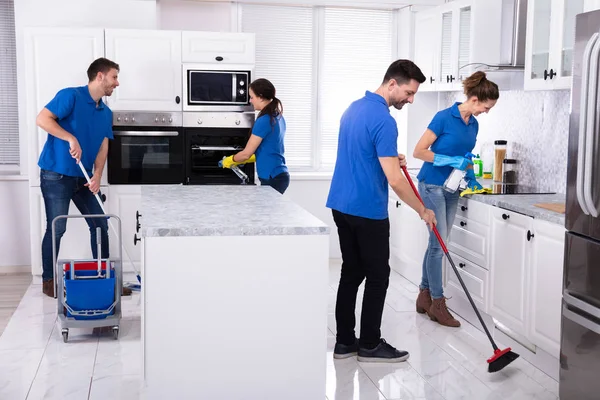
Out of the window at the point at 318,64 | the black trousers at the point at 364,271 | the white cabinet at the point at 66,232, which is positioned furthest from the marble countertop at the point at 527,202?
the white cabinet at the point at 66,232

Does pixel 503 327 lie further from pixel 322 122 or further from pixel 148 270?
pixel 322 122

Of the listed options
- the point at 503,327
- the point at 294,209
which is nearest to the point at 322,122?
the point at 503,327

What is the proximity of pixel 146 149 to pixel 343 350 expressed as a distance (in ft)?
7.43

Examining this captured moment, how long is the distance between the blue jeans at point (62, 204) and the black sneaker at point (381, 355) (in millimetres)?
2029

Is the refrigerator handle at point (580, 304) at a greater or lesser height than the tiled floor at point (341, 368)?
greater

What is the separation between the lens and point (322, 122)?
6391 millimetres

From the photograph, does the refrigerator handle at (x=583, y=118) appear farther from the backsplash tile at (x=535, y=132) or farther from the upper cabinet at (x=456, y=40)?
the upper cabinet at (x=456, y=40)

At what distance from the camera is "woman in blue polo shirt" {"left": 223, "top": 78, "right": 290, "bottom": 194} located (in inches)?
183

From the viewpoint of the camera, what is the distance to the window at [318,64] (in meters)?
6.21

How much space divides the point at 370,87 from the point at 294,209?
11.1 ft

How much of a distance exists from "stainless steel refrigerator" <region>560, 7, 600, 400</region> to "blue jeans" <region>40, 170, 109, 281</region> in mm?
3067

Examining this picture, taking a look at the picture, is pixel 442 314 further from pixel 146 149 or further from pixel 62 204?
pixel 62 204

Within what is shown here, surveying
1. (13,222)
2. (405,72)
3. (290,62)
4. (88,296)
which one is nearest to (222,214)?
(405,72)

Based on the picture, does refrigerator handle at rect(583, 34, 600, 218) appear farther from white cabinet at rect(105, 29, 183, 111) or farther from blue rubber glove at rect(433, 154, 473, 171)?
white cabinet at rect(105, 29, 183, 111)
